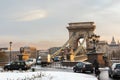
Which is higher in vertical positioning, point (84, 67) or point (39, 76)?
point (84, 67)

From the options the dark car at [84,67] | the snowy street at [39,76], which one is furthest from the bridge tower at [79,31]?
the snowy street at [39,76]

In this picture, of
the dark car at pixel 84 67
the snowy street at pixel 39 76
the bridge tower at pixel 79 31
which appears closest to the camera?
the snowy street at pixel 39 76

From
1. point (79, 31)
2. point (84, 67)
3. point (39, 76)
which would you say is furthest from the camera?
point (79, 31)

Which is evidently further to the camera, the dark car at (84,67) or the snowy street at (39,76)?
the dark car at (84,67)

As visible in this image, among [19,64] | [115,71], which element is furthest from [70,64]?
[115,71]

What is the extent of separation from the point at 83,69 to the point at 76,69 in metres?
1.17

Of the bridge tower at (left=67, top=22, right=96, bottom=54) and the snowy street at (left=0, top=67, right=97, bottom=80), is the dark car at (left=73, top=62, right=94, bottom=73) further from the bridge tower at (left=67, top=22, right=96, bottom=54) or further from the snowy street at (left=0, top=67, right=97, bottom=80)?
the bridge tower at (left=67, top=22, right=96, bottom=54)

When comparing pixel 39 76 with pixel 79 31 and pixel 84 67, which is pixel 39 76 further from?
pixel 79 31

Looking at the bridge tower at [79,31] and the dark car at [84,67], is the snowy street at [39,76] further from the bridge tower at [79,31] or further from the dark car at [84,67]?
the bridge tower at [79,31]

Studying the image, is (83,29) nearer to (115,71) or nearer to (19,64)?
(19,64)

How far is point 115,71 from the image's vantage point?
29.8 meters

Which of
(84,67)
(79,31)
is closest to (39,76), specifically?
(84,67)

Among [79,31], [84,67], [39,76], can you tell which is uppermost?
[79,31]

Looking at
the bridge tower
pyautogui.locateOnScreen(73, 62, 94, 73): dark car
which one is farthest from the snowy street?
the bridge tower
